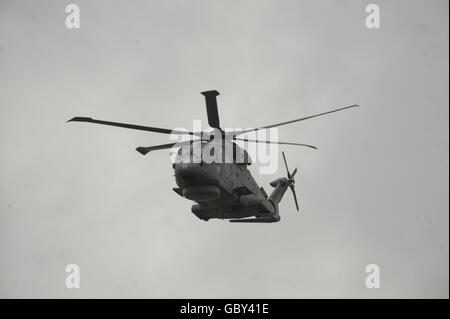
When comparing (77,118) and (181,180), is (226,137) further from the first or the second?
(77,118)

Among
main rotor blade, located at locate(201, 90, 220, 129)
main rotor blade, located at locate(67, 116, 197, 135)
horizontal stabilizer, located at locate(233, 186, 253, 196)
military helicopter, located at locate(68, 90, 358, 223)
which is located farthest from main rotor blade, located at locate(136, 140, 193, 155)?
horizontal stabilizer, located at locate(233, 186, 253, 196)

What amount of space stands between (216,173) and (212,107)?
2.87 m

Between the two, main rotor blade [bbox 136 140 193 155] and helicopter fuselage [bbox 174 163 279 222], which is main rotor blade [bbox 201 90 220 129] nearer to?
main rotor blade [bbox 136 140 193 155]

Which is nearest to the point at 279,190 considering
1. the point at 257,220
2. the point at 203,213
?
the point at 257,220

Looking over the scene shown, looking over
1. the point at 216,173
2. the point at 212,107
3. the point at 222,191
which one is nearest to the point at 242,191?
the point at 222,191

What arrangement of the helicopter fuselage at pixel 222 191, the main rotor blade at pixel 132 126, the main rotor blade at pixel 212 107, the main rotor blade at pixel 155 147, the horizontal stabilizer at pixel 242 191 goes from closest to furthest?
1. the main rotor blade at pixel 132 126
2. the helicopter fuselage at pixel 222 191
3. the main rotor blade at pixel 212 107
4. the main rotor blade at pixel 155 147
5. the horizontal stabilizer at pixel 242 191

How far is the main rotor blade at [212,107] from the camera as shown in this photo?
2010cm

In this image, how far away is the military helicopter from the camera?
64.4 feet

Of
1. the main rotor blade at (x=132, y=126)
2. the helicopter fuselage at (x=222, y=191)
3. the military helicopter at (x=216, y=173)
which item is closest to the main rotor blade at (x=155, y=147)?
the military helicopter at (x=216, y=173)

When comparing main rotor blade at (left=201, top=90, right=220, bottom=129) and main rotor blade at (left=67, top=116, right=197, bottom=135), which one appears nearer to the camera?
main rotor blade at (left=67, top=116, right=197, bottom=135)

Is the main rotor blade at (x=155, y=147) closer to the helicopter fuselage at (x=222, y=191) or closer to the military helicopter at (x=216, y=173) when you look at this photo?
the military helicopter at (x=216, y=173)

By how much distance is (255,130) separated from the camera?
20094mm

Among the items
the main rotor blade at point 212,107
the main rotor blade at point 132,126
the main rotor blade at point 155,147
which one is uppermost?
the main rotor blade at point 212,107
